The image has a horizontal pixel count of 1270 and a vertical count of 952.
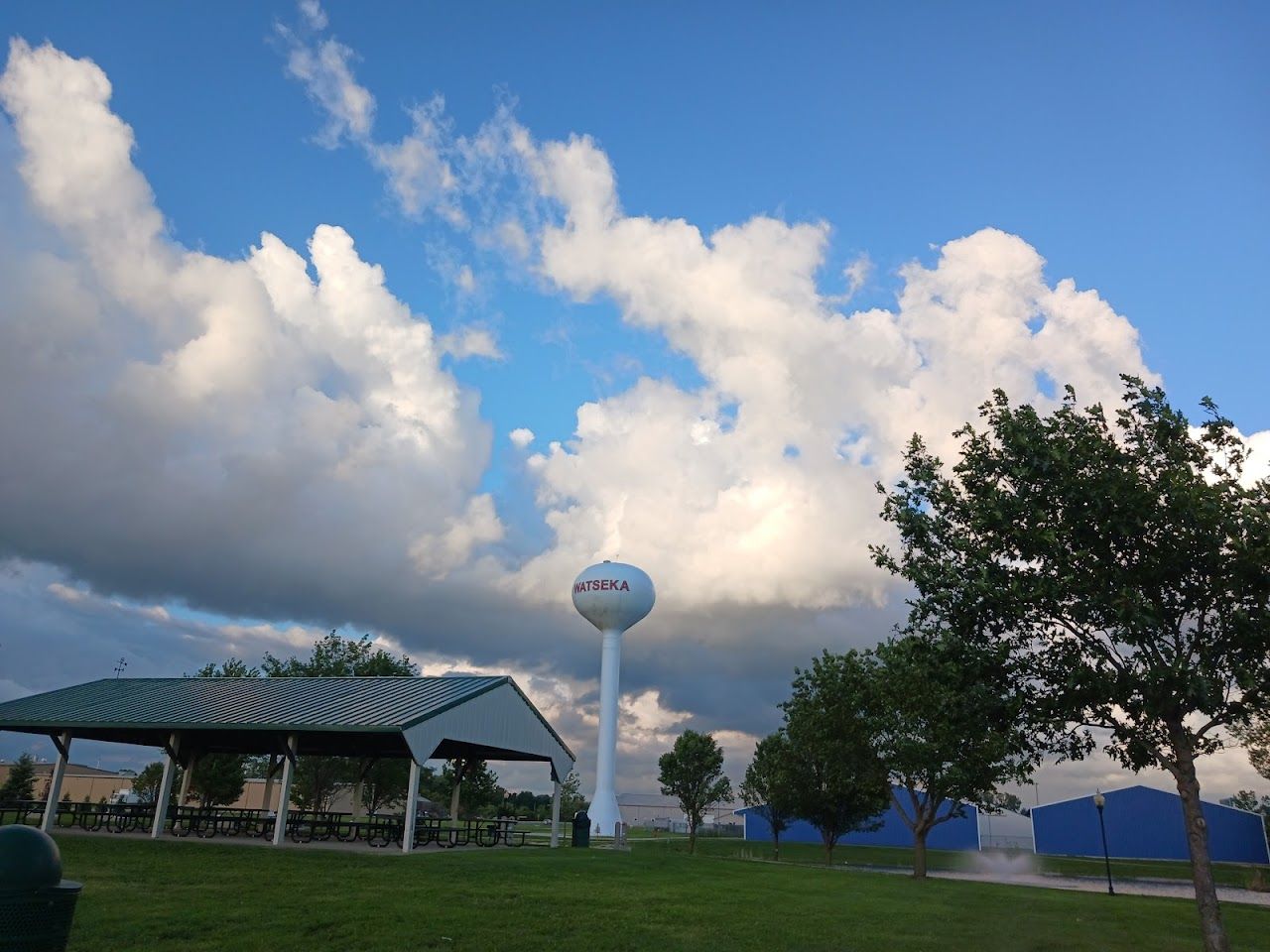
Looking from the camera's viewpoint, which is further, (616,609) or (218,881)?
(616,609)

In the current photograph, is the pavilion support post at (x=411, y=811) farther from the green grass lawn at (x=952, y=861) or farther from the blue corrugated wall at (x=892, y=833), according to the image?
the blue corrugated wall at (x=892, y=833)

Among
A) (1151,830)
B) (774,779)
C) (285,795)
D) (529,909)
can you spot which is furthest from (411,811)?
(1151,830)

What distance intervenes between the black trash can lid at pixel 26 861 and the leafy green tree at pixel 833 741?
120ft

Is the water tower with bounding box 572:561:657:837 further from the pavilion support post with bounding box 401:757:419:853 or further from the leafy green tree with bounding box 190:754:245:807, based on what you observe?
the pavilion support post with bounding box 401:757:419:853

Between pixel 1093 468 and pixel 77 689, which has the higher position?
pixel 1093 468

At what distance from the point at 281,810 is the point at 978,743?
2116cm

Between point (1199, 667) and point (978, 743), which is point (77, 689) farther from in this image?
point (1199, 667)

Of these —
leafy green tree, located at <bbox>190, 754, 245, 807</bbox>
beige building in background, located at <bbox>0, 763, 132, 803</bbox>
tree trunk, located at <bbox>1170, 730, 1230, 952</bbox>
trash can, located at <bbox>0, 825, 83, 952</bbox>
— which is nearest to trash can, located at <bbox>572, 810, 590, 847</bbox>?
tree trunk, located at <bbox>1170, 730, 1230, 952</bbox>

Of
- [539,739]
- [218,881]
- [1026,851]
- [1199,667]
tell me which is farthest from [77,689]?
[1026,851]

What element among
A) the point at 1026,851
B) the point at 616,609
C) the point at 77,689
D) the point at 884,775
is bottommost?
the point at 1026,851

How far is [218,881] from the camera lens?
18125mm

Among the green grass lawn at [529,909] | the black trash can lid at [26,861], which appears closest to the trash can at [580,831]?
the green grass lawn at [529,909]

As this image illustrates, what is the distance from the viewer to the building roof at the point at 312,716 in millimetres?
27500

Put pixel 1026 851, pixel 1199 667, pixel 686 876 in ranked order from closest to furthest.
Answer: pixel 1199 667, pixel 686 876, pixel 1026 851
